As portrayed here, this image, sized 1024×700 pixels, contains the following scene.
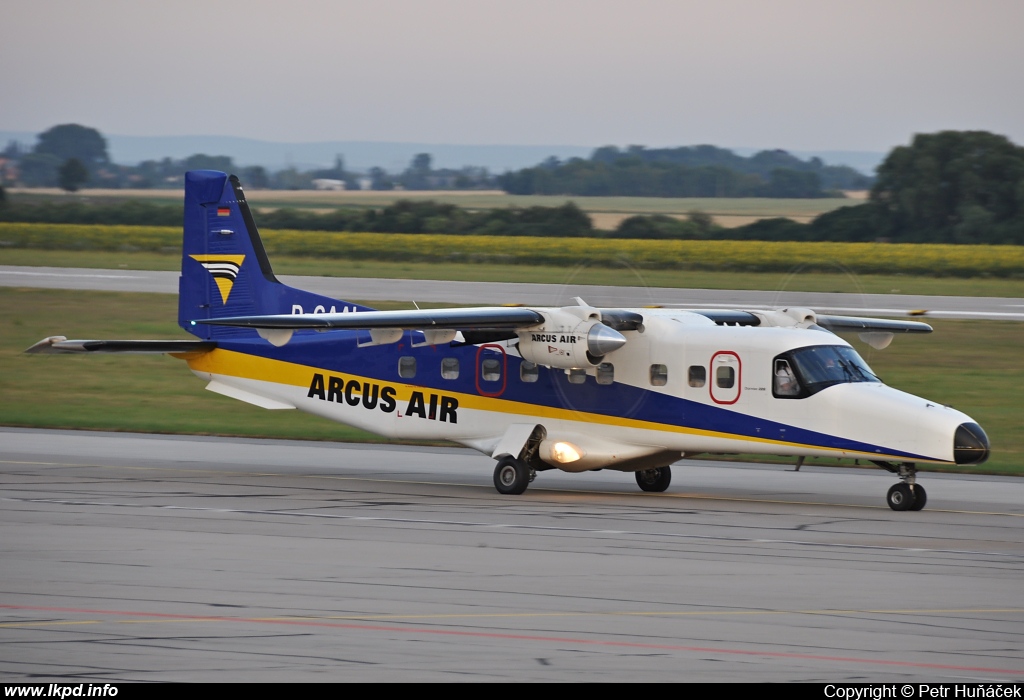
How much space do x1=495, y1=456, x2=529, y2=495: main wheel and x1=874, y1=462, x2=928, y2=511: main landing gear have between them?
4658 mm

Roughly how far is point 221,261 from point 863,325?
9.91 m

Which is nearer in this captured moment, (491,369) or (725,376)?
(725,376)

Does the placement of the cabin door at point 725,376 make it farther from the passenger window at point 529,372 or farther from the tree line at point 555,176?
the tree line at point 555,176

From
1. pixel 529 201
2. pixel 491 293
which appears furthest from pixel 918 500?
pixel 529 201

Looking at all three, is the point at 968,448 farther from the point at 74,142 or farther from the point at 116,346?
the point at 74,142

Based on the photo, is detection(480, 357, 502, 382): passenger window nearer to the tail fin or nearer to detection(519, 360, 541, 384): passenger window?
detection(519, 360, 541, 384): passenger window

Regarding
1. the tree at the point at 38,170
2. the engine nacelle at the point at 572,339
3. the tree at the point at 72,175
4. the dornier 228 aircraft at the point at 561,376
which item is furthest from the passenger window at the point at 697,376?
the tree at the point at 72,175

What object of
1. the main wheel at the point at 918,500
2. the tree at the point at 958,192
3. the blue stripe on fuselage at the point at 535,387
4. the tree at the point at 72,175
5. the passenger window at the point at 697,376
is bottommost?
the main wheel at the point at 918,500

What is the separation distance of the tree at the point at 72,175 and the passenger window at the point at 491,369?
58.5m

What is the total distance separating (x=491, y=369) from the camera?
18312 mm

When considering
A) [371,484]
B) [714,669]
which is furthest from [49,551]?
[714,669]

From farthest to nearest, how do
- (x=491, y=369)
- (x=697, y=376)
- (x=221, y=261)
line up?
1. (x=221, y=261)
2. (x=491, y=369)
3. (x=697, y=376)

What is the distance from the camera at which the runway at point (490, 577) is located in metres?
8.98

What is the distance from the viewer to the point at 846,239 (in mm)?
61438
